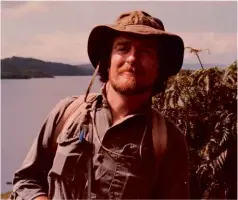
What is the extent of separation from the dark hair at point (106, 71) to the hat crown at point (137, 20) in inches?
2.3

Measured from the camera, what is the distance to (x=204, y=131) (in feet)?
8.98

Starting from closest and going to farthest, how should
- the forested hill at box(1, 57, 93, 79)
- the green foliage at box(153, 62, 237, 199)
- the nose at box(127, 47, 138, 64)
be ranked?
the nose at box(127, 47, 138, 64) → the forested hill at box(1, 57, 93, 79) → the green foliage at box(153, 62, 237, 199)

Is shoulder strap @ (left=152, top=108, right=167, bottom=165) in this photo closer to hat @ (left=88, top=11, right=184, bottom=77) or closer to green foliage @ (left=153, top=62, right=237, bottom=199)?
hat @ (left=88, top=11, right=184, bottom=77)

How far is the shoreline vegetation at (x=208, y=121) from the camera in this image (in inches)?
103

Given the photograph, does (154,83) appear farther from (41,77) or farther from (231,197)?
(231,197)

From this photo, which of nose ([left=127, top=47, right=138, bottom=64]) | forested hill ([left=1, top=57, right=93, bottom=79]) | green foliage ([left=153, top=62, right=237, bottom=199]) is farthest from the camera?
green foliage ([left=153, top=62, right=237, bottom=199])

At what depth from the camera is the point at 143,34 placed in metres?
1.51

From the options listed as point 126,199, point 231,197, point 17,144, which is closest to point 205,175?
point 231,197

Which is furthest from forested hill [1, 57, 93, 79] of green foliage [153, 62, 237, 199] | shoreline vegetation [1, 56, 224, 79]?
green foliage [153, 62, 237, 199]

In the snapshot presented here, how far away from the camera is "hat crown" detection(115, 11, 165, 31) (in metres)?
1.59

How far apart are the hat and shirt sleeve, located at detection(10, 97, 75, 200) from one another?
0.70 ft

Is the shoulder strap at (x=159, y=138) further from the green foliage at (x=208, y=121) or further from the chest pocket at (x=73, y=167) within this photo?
the green foliage at (x=208, y=121)

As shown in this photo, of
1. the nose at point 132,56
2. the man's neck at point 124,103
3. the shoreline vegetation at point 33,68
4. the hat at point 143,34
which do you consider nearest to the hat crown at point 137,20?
the hat at point 143,34

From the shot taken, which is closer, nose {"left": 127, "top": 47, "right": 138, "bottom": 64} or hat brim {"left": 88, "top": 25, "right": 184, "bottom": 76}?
nose {"left": 127, "top": 47, "right": 138, "bottom": 64}
